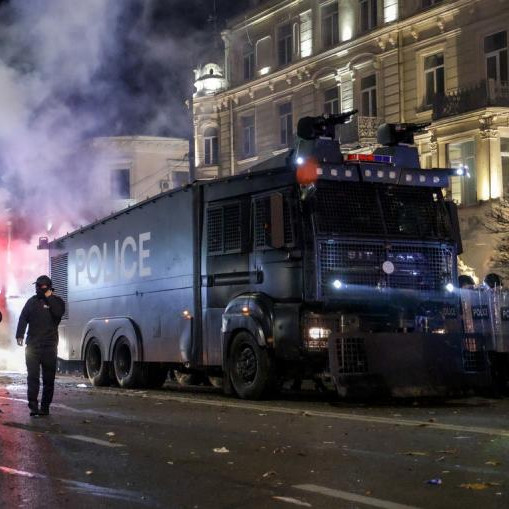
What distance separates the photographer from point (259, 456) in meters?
7.53

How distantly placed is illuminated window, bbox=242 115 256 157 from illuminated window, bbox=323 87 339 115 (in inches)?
196

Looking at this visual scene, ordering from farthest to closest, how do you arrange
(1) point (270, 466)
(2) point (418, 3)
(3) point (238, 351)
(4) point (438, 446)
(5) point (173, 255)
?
(2) point (418, 3), (5) point (173, 255), (3) point (238, 351), (4) point (438, 446), (1) point (270, 466)

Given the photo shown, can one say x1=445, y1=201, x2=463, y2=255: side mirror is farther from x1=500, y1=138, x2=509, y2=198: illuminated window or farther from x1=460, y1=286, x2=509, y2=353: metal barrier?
x1=500, y1=138, x2=509, y2=198: illuminated window

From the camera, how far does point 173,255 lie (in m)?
14.5

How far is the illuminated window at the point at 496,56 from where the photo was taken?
27062 mm

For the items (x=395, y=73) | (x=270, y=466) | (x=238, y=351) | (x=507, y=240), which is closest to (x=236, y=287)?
(x=238, y=351)

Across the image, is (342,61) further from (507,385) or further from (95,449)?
(95,449)

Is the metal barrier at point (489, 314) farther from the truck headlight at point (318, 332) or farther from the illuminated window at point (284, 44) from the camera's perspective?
the illuminated window at point (284, 44)

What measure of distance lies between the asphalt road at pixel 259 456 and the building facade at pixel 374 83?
55.5 feet

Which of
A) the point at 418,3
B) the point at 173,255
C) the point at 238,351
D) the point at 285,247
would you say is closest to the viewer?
the point at 285,247

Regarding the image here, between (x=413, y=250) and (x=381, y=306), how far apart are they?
3.17ft

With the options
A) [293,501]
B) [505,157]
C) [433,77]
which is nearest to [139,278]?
[293,501]

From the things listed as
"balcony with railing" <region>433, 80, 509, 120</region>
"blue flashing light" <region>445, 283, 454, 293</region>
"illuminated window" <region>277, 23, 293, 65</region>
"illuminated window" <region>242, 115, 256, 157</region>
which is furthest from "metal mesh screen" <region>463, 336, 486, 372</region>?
"illuminated window" <region>242, 115, 256, 157</region>

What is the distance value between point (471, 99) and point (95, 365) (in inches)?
626
